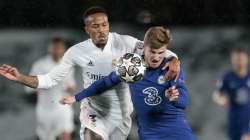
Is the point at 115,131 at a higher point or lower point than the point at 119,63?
lower

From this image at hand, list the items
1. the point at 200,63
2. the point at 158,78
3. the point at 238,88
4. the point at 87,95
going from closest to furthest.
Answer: the point at 158,78, the point at 87,95, the point at 238,88, the point at 200,63

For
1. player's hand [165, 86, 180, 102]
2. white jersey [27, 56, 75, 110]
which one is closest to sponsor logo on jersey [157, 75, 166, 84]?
player's hand [165, 86, 180, 102]

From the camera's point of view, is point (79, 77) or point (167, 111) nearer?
point (167, 111)

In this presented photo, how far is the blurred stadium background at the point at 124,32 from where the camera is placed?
12492 millimetres

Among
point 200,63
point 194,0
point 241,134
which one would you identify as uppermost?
point 194,0

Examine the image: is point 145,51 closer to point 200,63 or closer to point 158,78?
point 158,78

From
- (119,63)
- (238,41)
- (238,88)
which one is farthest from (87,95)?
(238,41)

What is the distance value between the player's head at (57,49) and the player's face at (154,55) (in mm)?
5019

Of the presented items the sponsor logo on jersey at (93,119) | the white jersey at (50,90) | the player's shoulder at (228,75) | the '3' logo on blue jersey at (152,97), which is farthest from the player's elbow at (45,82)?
the player's shoulder at (228,75)

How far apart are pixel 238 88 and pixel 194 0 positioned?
6.74 ft

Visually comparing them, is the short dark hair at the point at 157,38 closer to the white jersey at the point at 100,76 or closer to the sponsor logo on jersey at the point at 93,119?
the white jersey at the point at 100,76

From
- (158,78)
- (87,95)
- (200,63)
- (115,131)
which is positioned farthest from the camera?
(200,63)

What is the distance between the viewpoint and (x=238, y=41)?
12.7m

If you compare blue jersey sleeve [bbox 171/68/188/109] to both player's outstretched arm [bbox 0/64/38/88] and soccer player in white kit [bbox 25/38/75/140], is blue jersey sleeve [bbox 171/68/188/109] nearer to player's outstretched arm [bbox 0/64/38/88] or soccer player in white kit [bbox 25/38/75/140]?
player's outstretched arm [bbox 0/64/38/88]
